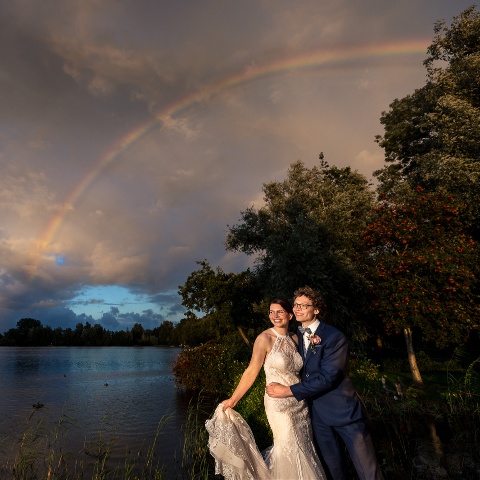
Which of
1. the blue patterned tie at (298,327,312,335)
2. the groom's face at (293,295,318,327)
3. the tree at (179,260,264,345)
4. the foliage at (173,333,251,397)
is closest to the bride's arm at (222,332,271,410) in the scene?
the blue patterned tie at (298,327,312,335)

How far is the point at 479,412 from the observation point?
36.1ft

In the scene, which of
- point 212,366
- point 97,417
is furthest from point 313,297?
point 212,366

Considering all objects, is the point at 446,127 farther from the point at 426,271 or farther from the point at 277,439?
the point at 277,439

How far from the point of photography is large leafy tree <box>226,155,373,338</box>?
742 inches

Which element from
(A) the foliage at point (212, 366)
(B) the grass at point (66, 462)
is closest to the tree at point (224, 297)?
(A) the foliage at point (212, 366)

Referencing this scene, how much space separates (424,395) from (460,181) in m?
10.9

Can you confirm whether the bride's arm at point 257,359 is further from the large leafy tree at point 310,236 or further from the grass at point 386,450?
the large leafy tree at point 310,236

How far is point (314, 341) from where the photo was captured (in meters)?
4.83

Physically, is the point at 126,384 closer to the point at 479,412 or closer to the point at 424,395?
the point at 424,395

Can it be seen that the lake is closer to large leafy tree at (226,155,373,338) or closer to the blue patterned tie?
the blue patterned tie

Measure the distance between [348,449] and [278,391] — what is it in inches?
38.4

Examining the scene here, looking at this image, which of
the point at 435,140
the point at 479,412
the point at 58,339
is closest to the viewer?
the point at 479,412

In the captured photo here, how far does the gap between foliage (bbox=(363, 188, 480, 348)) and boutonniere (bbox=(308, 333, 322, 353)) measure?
1346cm

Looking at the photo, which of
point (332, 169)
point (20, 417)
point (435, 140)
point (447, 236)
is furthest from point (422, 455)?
point (332, 169)
